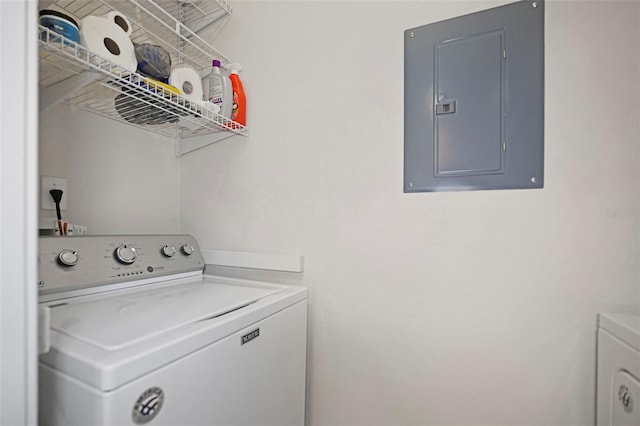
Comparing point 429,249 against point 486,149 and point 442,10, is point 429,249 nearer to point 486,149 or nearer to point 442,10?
point 486,149

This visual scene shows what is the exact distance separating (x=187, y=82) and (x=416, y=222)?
1.13 m

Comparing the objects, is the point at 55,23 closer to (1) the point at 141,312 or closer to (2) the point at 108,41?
(2) the point at 108,41

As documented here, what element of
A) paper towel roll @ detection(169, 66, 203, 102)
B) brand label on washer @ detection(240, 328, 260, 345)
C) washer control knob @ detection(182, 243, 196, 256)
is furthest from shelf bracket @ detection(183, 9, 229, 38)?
brand label on washer @ detection(240, 328, 260, 345)

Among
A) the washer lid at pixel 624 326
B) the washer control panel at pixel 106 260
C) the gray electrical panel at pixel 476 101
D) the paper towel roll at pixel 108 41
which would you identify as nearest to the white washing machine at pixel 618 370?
the washer lid at pixel 624 326

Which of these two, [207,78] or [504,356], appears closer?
[504,356]

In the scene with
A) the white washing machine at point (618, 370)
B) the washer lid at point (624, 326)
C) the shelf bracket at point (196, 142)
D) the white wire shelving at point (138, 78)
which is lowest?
the white washing machine at point (618, 370)

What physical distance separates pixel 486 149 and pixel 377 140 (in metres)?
0.40

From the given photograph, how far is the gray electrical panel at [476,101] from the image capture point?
102 cm

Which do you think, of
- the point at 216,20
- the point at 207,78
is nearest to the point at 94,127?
the point at 207,78

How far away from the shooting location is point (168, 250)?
51.6 inches

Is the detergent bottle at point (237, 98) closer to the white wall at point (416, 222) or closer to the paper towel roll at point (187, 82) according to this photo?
the white wall at point (416, 222)

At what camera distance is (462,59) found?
3.63ft

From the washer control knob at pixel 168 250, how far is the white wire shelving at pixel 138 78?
22.7 inches

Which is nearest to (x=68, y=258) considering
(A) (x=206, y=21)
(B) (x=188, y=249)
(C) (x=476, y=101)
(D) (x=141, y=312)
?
(D) (x=141, y=312)
